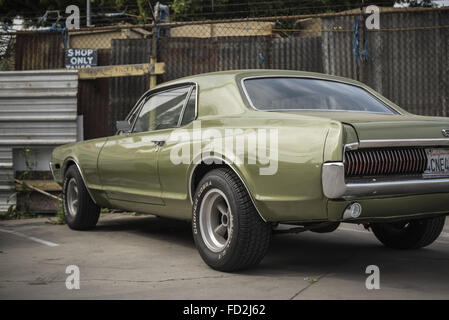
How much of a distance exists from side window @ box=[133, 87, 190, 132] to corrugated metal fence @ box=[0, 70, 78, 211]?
10.4 feet

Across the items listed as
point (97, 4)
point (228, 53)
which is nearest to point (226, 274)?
point (228, 53)

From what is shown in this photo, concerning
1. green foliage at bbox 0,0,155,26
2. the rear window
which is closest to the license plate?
the rear window

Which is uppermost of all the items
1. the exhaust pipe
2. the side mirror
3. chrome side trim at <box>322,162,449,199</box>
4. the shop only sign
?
the shop only sign

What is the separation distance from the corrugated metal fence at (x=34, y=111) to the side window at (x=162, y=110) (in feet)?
10.4

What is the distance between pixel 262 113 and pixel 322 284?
4.09 ft

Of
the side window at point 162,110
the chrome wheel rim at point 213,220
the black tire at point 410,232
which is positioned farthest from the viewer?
the side window at point 162,110

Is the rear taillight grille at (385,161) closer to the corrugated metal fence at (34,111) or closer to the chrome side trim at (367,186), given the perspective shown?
the chrome side trim at (367,186)

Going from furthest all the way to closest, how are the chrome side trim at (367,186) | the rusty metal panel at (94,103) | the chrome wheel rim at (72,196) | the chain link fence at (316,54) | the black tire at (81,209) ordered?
the rusty metal panel at (94,103) → the chain link fence at (316,54) → the chrome wheel rim at (72,196) → the black tire at (81,209) → the chrome side trim at (367,186)

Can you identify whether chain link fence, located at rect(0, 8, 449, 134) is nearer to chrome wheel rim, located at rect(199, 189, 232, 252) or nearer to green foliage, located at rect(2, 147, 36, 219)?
green foliage, located at rect(2, 147, 36, 219)

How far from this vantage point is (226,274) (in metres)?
3.98

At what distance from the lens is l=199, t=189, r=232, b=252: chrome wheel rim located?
4.14 meters

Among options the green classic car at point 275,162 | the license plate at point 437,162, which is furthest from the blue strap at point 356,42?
the license plate at point 437,162

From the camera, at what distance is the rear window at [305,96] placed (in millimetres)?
4293

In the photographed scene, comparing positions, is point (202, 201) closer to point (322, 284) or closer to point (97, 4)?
point (322, 284)
